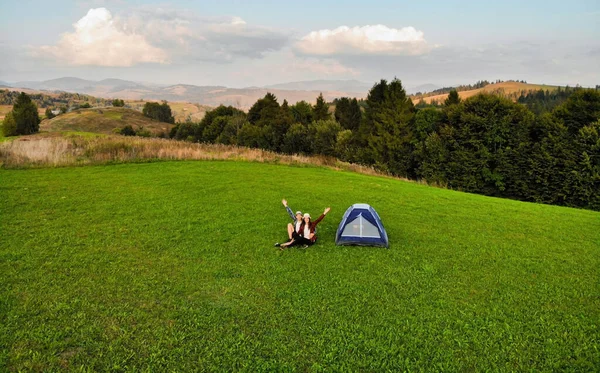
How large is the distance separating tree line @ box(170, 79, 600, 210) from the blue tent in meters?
19.5

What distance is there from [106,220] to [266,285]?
586 centimetres

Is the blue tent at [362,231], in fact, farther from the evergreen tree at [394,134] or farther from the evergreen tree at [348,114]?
the evergreen tree at [348,114]

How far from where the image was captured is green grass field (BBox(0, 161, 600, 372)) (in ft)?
15.1

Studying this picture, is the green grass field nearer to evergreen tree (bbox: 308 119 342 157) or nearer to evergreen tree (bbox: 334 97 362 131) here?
evergreen tree (bbox: 308 119 342 157)

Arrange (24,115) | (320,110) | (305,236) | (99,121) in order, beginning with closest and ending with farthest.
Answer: (305,236)
(24,115)
(320,110)
(99,121)

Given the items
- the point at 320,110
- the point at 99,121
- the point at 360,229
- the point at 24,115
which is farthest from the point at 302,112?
the point at 99,121

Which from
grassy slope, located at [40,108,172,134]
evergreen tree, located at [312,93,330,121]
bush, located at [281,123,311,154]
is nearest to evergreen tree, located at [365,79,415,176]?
bush, located at [281,123,311,154]

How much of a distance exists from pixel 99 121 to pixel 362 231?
11148 cm

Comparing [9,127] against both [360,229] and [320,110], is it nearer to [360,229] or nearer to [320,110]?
[320,110]

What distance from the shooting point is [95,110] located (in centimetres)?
11381

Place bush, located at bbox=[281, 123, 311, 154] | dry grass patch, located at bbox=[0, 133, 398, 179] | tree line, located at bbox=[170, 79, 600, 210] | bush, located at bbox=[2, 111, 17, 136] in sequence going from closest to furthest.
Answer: dry grass patch, located at bbox=[0, 133, 398, 179] → tree line, located at bbox=[170, 79, 600, 210] → bush, located at bbox=[2, 111, 17, 136] → bush, located at bbox=[281, 123, 311, 154]

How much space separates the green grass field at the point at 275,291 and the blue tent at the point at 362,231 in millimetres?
219

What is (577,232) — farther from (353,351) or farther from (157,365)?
(157,365)

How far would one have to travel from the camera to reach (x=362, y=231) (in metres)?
8.62
